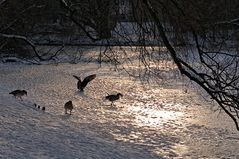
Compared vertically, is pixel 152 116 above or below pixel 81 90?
below

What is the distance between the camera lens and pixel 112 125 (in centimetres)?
1163

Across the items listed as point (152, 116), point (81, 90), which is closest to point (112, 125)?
point (152, 116)

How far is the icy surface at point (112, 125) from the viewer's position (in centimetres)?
942

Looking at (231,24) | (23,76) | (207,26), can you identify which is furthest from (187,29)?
(23,76)

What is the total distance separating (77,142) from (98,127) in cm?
153

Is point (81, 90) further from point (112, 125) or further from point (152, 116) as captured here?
point (112, 125)

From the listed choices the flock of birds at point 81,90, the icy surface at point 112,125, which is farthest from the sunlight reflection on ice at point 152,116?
the flock of birds at point 81,90

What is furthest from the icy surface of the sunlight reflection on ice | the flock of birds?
the flock of birds

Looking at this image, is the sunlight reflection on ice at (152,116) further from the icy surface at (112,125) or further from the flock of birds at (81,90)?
the flock of birds at (81,90)

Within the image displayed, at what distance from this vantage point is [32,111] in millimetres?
12469

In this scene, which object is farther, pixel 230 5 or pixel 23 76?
pixel 23 76

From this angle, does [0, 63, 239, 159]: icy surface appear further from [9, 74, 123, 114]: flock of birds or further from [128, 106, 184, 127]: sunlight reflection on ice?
[9, 74, 123, 114]: flock of birds

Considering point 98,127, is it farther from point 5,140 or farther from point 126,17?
point 126,17

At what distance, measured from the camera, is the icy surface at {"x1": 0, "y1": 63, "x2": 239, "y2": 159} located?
30.9 ft
